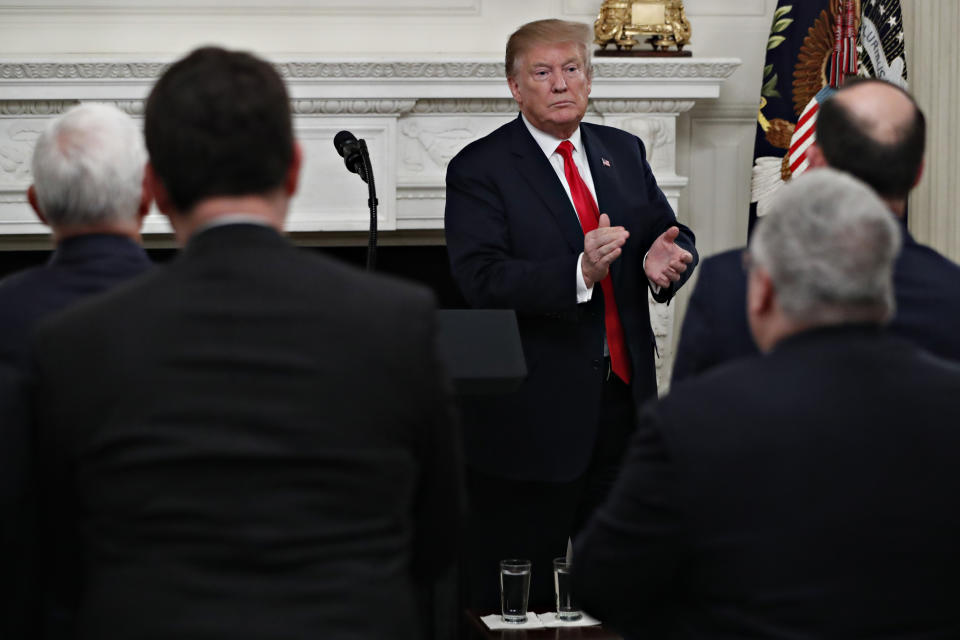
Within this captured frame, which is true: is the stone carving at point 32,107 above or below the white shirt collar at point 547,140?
above

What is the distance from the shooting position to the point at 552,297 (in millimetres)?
2904

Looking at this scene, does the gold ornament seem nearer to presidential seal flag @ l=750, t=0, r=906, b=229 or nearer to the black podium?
presidential seal flag @ l=750, t=0, r=906, b=229

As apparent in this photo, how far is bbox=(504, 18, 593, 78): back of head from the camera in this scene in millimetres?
3258

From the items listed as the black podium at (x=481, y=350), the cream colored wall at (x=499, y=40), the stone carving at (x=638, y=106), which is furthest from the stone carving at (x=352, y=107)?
the black podium at (x=481, y=350)

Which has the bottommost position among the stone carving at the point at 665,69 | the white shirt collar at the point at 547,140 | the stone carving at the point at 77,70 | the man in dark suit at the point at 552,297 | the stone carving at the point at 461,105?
the man in dark suit at the point at 552,297

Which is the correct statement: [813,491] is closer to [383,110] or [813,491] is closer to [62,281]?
[62,281]

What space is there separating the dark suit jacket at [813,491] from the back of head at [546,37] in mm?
2011

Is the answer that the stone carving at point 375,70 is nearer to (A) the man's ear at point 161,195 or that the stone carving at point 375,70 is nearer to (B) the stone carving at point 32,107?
(B) the stone carving at point 32,107

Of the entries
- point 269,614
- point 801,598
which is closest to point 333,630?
point 269,614

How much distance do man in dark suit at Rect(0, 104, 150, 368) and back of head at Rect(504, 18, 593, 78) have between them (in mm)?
1739

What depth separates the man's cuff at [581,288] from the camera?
2.90 m

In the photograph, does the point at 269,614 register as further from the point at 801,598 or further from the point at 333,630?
the point at 801,598

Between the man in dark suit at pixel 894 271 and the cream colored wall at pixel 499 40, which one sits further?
the cream colored wall at pixel 499 40

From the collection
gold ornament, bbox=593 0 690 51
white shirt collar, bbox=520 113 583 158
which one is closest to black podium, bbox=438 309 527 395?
white shirt collar, bbox=520 113 583 158
